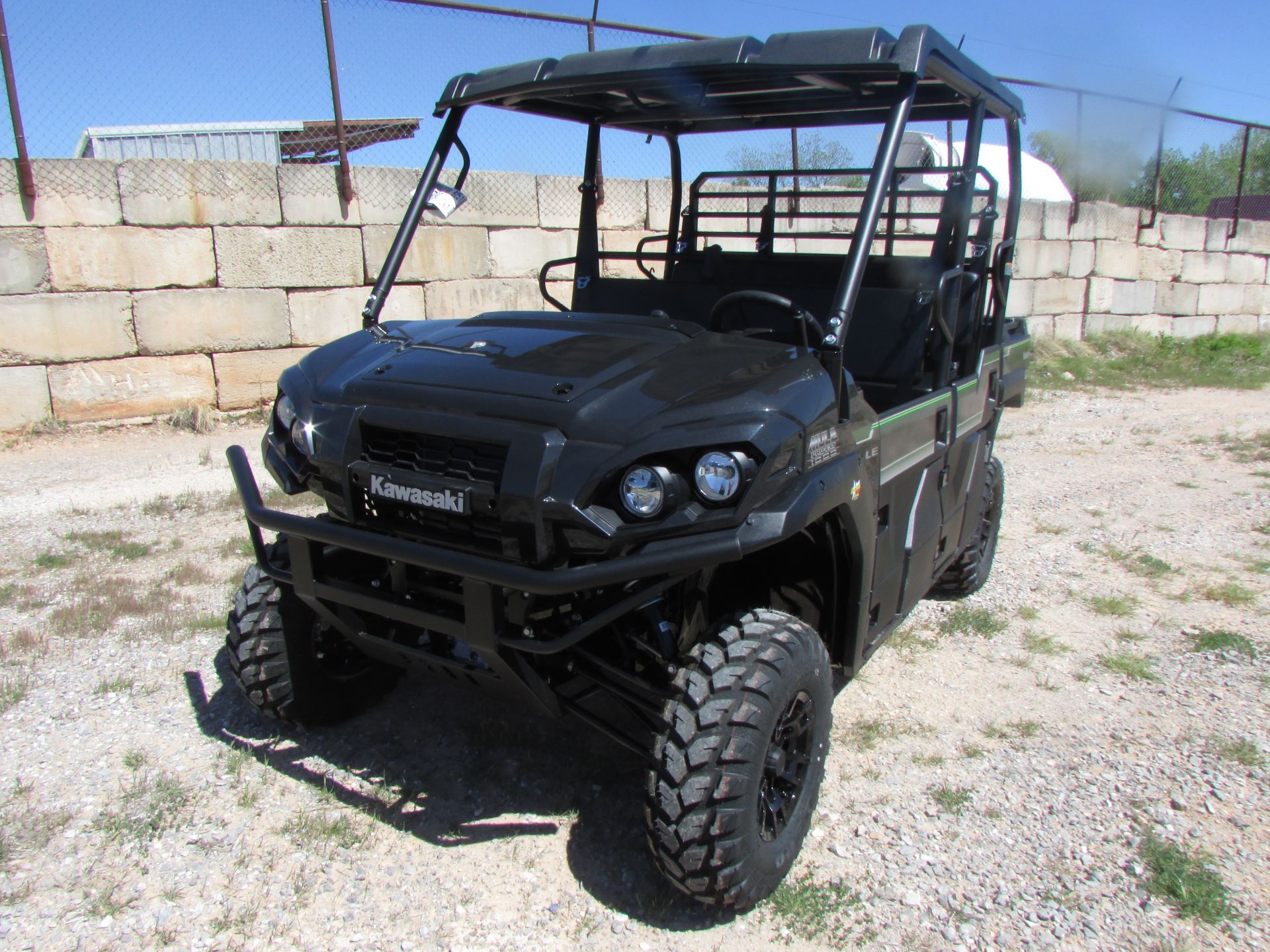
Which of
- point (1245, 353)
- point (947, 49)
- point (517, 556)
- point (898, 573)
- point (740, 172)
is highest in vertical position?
point (947, 49)

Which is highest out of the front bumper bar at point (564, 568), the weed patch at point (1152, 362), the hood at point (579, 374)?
the hood at point (579, 374)

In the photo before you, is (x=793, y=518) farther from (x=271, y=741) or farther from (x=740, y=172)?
(x=740, y=172)

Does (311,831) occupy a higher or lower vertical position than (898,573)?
lower

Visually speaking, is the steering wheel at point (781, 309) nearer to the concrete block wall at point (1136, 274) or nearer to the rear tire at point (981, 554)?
the rear tire at point (981, 554)

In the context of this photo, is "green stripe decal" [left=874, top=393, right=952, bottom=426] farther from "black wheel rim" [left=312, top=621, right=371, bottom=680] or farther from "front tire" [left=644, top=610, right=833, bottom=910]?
"black wheel rim" [left=312, top=621, right=371, bottom=680]

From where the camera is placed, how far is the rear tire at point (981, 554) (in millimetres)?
4504

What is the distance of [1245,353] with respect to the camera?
43.1ft

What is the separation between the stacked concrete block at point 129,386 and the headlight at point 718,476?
655cm

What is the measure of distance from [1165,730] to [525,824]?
2193 millimetres

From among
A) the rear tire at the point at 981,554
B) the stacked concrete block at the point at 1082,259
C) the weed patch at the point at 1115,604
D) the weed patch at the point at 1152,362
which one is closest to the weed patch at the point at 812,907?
the rear tire at the point at 981,554

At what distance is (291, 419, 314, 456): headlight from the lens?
8.70 ft

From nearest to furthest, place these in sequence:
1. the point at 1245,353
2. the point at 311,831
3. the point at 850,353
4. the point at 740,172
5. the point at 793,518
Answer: the point at 793,518
the point at 311,831
the point at 850,353
the point at 740,172
the point at 1245,353

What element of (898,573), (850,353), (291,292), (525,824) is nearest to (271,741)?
(525,824)

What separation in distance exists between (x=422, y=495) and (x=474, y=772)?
1.15 meters
